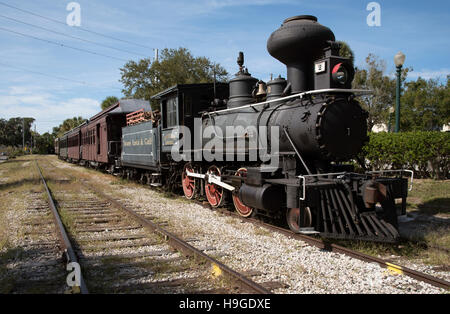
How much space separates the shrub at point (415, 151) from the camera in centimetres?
1219

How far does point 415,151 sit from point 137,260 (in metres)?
11.2

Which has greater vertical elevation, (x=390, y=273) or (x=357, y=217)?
(x=357, y=217)

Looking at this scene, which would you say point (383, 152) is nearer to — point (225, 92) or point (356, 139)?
point (225, 92)

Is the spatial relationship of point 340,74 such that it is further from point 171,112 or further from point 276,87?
point 171,112

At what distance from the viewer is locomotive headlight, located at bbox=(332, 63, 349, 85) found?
19.6 ft

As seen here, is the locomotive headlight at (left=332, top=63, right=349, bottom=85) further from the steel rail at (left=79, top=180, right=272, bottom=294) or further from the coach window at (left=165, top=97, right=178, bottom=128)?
the coach window at (left=165, top=97, right=178, bottom=128)

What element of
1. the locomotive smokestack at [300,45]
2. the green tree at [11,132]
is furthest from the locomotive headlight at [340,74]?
the green tree at [11,132]

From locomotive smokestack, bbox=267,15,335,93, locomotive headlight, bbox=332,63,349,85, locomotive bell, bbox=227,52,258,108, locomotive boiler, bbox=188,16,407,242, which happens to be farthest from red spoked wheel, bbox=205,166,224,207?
locomotive headlight, bbox=332,63,349,85

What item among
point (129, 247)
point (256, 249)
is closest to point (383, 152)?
point (256, 249)

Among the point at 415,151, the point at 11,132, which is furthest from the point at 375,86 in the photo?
the point at 11,132

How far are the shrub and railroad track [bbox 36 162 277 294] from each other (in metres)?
8.68

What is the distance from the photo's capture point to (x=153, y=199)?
34.2 ft

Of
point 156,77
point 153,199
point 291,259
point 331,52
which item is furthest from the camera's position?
point 156,77

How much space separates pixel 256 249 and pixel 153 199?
569 centimetres
